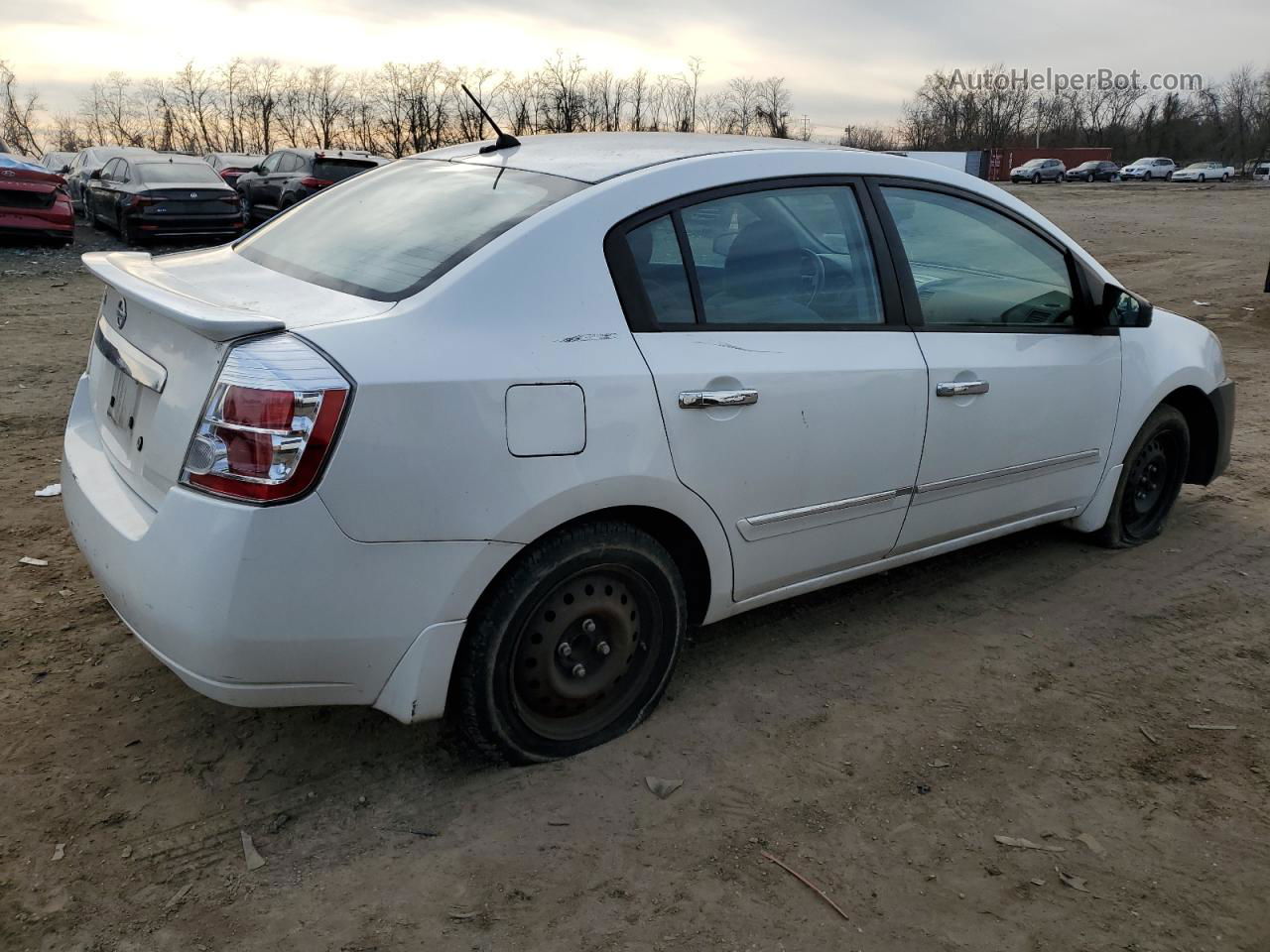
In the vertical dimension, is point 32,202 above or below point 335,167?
below

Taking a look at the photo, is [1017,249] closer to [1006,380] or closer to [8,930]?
[1006,380]

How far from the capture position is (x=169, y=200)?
49.3 feet

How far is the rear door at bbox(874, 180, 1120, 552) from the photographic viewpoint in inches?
139

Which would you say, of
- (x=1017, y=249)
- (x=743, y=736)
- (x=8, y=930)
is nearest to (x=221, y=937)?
(x=8, y=930)

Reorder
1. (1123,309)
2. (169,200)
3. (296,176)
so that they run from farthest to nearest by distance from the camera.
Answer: (296,176) < (169,200) < (1123,309)

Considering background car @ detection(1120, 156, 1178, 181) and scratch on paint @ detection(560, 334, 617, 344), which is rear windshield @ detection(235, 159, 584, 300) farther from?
background car @ detection(1120, 156, 1178, 181)

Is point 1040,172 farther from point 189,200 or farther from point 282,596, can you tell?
point 282,596

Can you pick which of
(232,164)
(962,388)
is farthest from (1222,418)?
(232,164)

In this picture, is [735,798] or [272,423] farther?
[735,798]

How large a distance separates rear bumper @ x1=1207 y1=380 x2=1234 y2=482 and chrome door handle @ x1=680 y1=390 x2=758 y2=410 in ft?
9.53

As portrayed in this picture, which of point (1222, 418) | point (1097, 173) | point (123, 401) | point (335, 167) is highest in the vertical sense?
point (1097, 173)

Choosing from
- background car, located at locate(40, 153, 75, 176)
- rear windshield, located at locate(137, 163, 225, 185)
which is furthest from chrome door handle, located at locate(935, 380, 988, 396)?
background car, located at locate(40, 153, 75, 176)

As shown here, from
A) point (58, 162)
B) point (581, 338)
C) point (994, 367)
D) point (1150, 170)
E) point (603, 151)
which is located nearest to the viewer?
point (581, 338)

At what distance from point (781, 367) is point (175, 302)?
165 centimetres
